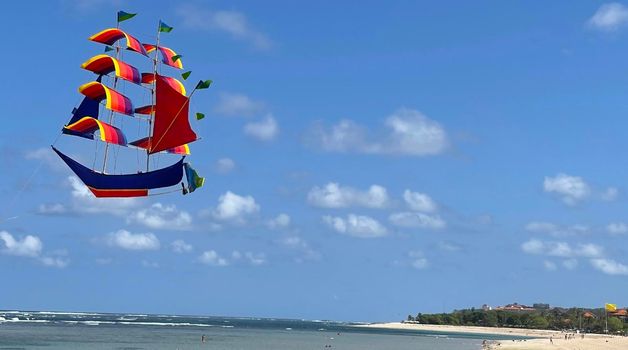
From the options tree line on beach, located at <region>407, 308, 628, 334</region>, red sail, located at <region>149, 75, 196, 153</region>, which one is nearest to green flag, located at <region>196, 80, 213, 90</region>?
red sail, located at <region>149, 75, 196, 153</region>

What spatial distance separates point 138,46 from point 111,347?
154 feet

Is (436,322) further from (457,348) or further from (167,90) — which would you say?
(167,90)

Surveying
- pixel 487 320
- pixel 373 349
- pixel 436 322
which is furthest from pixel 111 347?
pixel 436 322

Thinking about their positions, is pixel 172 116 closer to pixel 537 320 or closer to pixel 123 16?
pixel 123 16

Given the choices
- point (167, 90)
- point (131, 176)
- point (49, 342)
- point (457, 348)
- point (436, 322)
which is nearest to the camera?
point (131, 176)

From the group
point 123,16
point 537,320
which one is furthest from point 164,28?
point 537,320

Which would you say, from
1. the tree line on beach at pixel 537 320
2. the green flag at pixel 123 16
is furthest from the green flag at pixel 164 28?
the tree line on beach at pixel 537 320

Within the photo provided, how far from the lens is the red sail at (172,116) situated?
24031 millimetres

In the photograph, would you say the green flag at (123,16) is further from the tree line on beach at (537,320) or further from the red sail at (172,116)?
the tree line on beach at (537,320)

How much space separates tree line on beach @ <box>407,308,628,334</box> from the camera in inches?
5285

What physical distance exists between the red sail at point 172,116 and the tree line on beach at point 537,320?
391ft

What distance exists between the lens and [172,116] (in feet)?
79.6

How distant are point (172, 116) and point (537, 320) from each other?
135 metres

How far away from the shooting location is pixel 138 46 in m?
25.5
